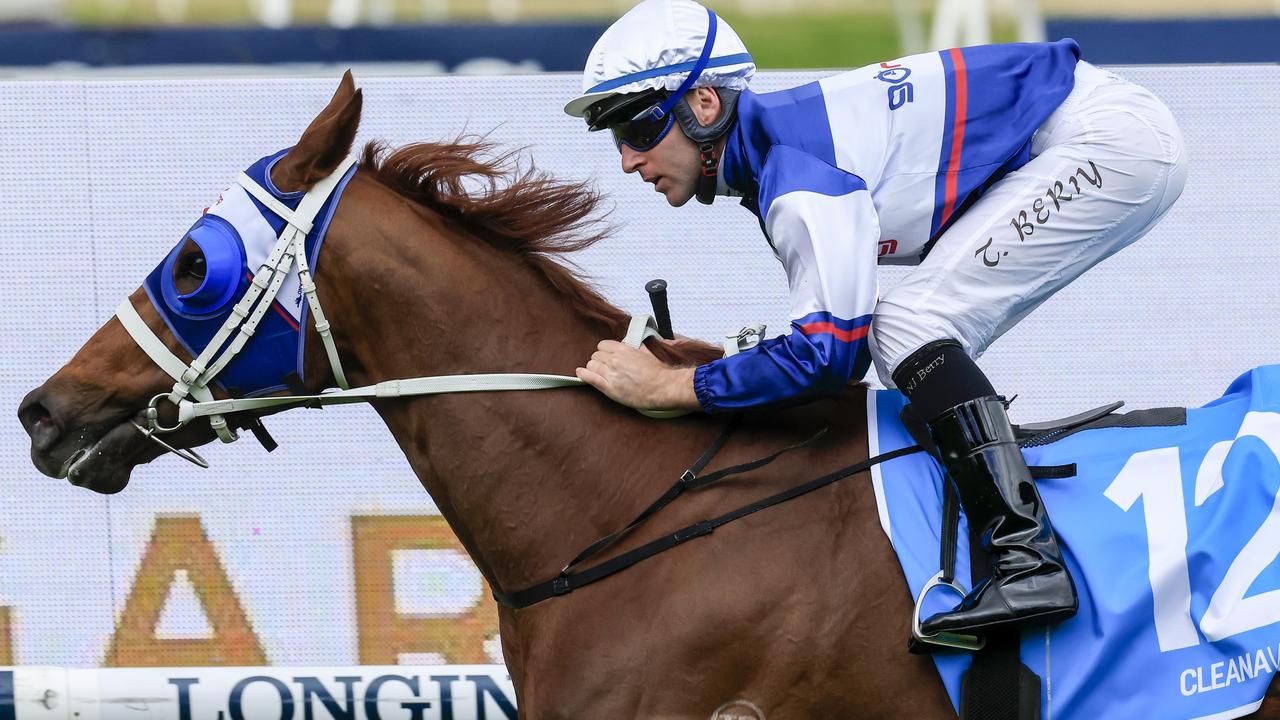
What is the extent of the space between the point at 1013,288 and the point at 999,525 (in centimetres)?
47

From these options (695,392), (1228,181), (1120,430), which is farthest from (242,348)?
(1228,181)

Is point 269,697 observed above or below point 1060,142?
below

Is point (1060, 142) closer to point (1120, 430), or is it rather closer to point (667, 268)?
point (1120, 430)

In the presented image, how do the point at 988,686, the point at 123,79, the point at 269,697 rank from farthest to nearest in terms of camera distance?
the point at 123,79
the point at 269,697
the point at 988,686

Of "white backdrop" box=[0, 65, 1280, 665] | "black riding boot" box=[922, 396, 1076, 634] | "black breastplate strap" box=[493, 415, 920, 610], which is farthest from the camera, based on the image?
"white backdrop" box=[0, 65, 1280, 665]

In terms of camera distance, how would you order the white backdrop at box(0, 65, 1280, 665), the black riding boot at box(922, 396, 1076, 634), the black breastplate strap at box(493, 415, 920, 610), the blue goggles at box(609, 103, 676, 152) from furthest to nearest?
1. the white backdrop at box(0, 65, 1280, 665)
2. the blue goggles at box(609, 103, 676, 152)
3. the black breastplate strap at box(493, 415, 920, 610)
4. the black riding boot at box(922, 396, 1076, 634)

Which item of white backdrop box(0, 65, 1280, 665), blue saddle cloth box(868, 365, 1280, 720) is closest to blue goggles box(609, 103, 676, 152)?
blue saddle cloth box(868, 365, 1280, 720)

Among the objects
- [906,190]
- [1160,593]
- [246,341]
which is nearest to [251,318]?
[246,341]

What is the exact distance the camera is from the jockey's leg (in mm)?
1966

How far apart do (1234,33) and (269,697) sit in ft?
13.3

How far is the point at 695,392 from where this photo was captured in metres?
2.16

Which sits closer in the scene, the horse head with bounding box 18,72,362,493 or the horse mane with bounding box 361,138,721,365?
the horse head with bounding box 18,72,362,493

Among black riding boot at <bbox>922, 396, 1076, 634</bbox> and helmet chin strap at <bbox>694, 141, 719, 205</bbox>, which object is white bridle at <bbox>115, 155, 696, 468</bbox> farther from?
black riding boot at <bbox>922, 396, 1076, 634</bbox>

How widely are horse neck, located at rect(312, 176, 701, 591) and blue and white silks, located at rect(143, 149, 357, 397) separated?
0.25ft
